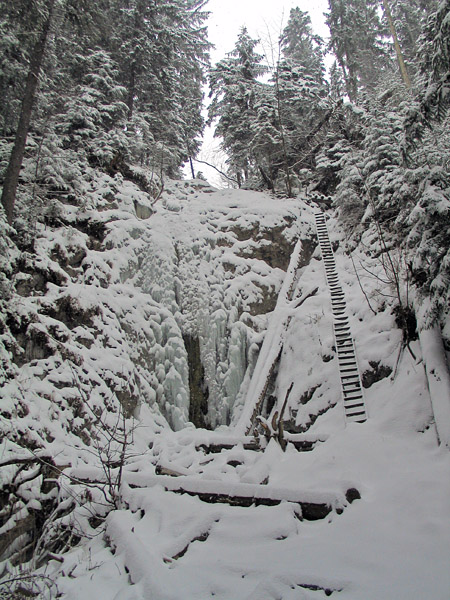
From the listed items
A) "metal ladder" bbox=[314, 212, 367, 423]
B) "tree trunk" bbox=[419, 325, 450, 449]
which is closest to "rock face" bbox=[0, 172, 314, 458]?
"metal ladder" bbox=[314, 212, 367, 423]

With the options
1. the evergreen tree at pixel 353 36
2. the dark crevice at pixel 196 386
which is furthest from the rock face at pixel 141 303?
the evergreen tree at pixel 353 36

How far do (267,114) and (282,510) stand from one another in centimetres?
1786

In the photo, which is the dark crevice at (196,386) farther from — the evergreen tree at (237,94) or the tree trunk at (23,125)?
the evergreen tree at (237,94)

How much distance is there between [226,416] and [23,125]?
877cm

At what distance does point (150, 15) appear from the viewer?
645 inches

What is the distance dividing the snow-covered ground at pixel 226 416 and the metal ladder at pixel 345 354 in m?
0.23

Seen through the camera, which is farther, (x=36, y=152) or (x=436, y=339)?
(x=36, y=152)

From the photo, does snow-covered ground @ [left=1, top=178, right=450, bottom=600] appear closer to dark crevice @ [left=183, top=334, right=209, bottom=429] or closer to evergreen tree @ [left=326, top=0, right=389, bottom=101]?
dark crevice @ [left=183, top=334, right=209, bottom=429]

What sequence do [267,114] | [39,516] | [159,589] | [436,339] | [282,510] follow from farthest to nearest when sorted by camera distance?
[267,114]
[436,339]
[39,516]
[282,510]
[159,589]

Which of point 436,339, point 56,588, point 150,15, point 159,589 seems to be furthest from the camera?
point 150,15

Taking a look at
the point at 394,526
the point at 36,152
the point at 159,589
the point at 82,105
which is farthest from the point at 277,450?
the point at 82,105

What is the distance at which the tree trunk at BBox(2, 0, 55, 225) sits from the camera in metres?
7.95

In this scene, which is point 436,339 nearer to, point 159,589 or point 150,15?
point 159,589

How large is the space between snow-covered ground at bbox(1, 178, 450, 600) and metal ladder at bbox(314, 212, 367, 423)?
0.75 ft
